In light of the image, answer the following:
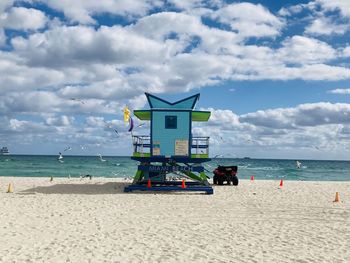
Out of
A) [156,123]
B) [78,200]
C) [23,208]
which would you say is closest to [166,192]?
[156,123]

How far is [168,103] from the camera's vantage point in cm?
2425

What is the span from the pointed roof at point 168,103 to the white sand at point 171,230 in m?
6.39

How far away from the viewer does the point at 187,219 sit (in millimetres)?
14672

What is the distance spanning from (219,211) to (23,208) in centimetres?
841

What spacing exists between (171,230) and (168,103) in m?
12.7

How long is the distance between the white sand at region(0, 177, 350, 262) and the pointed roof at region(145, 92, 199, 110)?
6.39 m

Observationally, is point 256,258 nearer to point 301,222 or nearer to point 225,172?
point 301,222

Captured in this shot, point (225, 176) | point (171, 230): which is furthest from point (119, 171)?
point (171, 230)

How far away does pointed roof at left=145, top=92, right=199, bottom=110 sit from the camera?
2417 cm

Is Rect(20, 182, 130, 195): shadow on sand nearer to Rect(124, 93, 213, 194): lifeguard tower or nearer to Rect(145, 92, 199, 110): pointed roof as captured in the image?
Rect(124, 93, 213, 194): lifeguard tower

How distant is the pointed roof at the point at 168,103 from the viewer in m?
24.2

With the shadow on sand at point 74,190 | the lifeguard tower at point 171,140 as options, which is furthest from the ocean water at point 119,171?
the shadow on sand at point 74,190

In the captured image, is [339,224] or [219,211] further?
[219,211]

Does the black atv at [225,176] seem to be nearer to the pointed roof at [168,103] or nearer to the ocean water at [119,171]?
the ocean water at [119,171]
